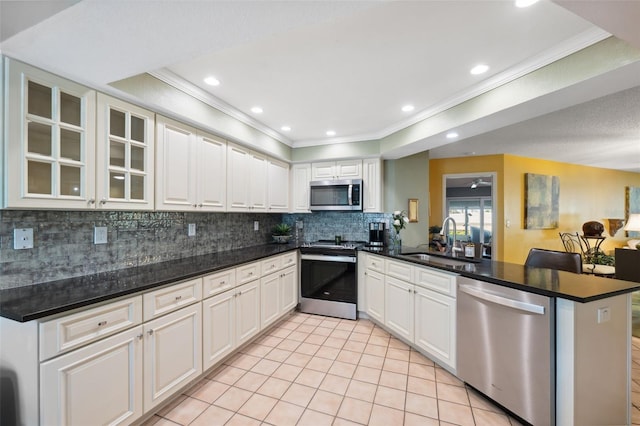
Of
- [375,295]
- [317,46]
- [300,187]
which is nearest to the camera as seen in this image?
[317,46]

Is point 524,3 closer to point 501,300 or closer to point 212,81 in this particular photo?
point 501,300

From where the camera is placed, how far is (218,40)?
1337mm

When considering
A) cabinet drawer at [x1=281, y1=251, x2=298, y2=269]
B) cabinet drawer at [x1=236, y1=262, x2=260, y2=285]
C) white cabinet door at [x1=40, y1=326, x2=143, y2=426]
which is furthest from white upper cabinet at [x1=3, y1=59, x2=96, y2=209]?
cabinet drawer at [x1=281, y1=251, x2=298, y2=269]

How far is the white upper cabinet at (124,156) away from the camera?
1738 mm

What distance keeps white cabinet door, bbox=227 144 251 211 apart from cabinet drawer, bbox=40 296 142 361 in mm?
1443

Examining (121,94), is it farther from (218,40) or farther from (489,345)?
(489,345)

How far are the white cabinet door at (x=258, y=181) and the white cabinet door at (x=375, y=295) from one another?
165 cm

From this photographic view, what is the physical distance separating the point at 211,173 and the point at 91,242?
1110 mm

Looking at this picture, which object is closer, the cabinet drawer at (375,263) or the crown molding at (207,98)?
the crown molding at (207,98)

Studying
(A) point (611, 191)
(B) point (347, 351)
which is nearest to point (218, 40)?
(B) point (347, 351)

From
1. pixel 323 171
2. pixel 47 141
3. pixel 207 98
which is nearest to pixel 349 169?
pixel 323 171

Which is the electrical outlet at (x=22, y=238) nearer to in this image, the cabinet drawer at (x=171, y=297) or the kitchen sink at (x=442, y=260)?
the cabinet drawer at (x=171, y=297)

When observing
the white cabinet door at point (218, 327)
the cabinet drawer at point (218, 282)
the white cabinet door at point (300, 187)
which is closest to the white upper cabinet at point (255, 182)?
the white cabinet door at point (300, 187)

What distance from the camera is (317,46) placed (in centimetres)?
174
